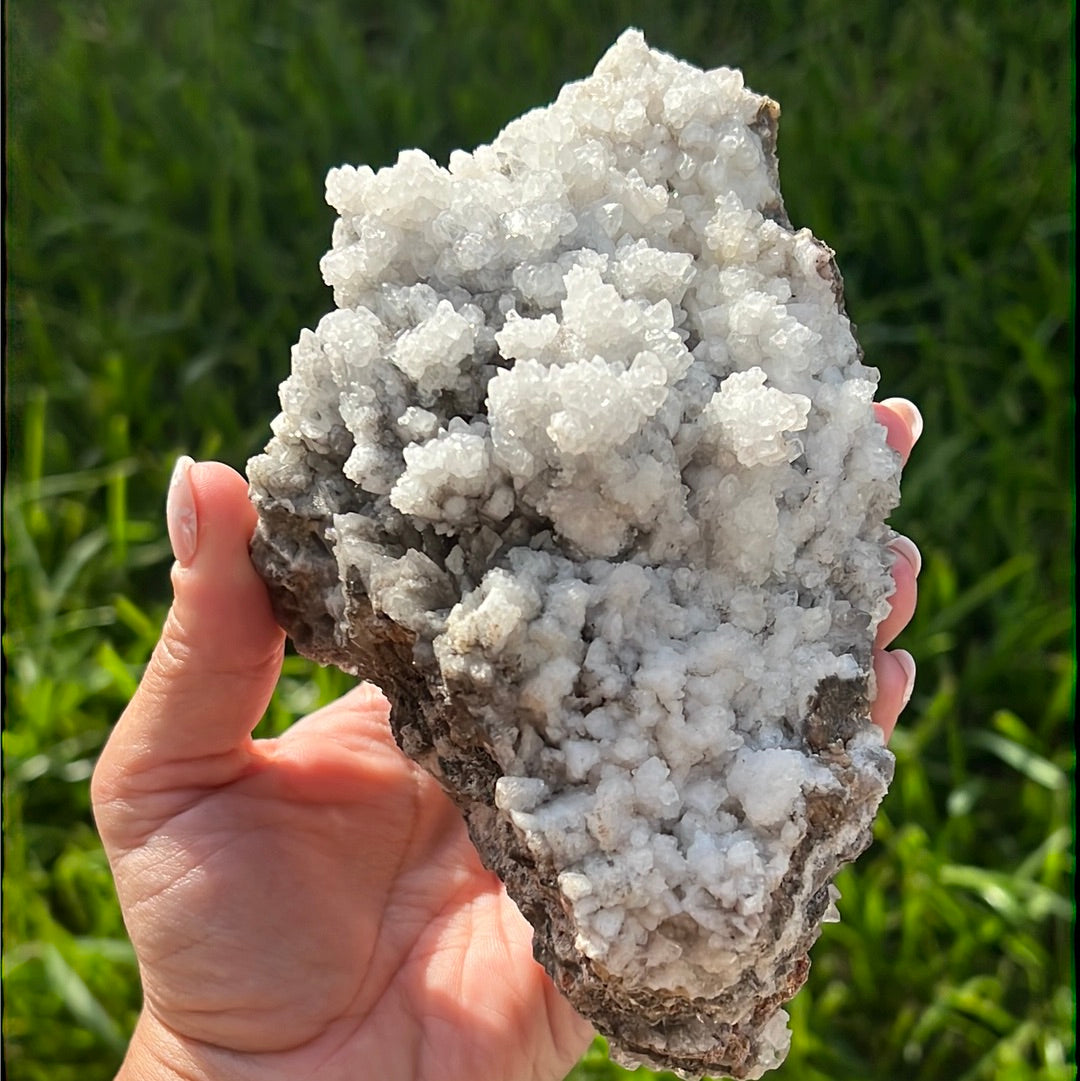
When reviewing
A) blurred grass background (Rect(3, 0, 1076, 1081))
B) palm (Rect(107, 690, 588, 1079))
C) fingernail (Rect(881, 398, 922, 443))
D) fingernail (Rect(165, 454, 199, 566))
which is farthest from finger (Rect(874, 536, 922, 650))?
blurred grass background (Rect(3, 0, 1076, 1081))

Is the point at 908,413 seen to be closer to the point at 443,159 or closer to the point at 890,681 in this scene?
the point at 890,681

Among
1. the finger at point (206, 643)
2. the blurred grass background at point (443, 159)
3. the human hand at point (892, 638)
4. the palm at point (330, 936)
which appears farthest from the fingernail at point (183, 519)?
the blurred grass background at point (443, 159)

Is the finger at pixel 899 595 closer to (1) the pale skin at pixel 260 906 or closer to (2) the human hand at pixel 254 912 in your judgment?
(1) the pale skin at pixel 260 906

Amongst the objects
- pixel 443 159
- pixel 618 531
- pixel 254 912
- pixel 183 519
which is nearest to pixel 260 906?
pixel 254 912

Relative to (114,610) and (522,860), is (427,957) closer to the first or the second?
(522,860)

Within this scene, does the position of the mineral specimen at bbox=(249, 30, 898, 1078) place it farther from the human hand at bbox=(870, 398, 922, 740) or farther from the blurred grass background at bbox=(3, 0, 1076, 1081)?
the blurred grass background at bbox=(3, 0, 1076, 1081)

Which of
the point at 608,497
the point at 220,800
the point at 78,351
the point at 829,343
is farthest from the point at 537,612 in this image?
the point at 78,351

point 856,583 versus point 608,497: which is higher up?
point 608,497
